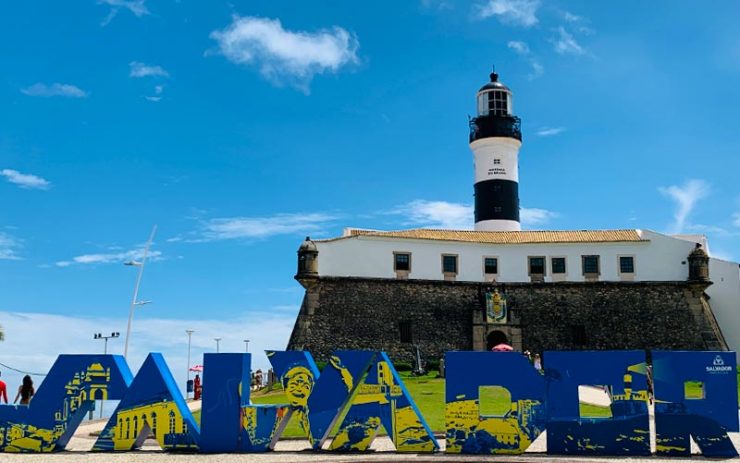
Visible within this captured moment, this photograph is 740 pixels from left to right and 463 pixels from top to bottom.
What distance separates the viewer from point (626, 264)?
41.4 metres

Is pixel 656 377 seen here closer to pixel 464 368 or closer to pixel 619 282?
pixel 464 368

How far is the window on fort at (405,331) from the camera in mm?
40188

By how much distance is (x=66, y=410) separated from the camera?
15156 mm

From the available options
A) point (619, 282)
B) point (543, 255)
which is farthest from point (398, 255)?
point (619, 282)

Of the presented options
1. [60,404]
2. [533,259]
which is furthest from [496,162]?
[60,404]

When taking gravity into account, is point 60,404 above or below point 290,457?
above

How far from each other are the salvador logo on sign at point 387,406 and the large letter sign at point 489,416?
0.07ft

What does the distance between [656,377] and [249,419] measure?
328 inches

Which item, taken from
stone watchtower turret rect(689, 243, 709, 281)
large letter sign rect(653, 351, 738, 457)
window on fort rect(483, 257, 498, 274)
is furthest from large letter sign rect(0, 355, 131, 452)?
stone watchtower turret rect(689, 243, 709, 281)

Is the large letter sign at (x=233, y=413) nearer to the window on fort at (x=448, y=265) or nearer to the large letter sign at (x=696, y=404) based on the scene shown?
the large letter sign at (x=696, y=404)

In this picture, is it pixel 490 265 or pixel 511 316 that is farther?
pixel 490 265

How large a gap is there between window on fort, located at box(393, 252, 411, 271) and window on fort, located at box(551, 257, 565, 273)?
8380 mm

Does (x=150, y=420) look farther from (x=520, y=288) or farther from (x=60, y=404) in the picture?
(x=520, y=288)

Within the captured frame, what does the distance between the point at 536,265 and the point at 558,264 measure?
125 centimetres
